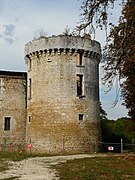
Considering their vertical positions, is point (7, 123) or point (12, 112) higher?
point (12, 112)

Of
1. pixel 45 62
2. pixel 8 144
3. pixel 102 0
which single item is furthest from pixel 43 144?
pixel 102 0

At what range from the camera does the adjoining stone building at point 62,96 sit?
2580 cm

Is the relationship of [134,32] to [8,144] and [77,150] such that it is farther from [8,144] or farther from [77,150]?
[8,144]

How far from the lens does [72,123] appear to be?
25891mm

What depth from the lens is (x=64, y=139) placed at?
2562cm

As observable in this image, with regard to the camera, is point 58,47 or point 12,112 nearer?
point 58,47

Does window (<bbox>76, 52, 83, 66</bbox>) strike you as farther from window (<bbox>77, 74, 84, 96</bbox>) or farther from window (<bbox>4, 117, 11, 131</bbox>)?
window (<bbox>4, 117, 11, 131</bbox>)

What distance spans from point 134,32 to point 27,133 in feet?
68.1

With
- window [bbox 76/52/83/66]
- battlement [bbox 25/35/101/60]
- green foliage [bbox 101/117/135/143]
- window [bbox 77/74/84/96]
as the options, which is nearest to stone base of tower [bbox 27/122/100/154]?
window [bbox 77/74/84/96]

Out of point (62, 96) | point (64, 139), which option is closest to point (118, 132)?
point (64, 139)

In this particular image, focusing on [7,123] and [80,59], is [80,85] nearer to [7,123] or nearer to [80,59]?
[80,59]

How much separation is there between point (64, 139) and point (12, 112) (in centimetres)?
578

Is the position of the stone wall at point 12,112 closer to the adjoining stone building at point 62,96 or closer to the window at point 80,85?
the adjoining stone building at point 62,96

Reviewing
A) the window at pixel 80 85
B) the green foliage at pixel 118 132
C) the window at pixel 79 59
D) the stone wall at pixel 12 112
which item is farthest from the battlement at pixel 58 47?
the green foliage at pixel 118 132
